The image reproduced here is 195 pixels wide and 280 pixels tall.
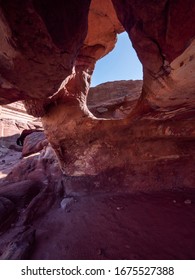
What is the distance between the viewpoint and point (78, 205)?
2.74 metres

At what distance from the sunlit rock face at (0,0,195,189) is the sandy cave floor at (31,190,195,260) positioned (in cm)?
43

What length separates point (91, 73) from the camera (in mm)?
3279

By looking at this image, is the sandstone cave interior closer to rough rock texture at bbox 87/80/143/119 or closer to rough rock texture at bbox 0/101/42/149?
rough rock texture at bbox 87/80/143/119

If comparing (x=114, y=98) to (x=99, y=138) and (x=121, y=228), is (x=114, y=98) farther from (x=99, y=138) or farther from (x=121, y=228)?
(x=121, y=228)

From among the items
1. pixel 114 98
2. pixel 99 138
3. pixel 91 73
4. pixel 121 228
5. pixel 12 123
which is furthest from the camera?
pixel 114 98

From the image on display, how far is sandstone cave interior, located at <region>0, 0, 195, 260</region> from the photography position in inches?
46.3

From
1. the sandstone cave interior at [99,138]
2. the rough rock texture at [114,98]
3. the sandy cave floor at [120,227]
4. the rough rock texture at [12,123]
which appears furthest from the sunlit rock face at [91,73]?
the rough rock texture at [12,123]

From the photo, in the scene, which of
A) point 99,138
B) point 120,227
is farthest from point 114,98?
point 120,227

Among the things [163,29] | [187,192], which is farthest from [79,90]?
[187,192]

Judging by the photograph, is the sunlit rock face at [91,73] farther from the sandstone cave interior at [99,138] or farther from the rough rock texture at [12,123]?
the rough rock texture at [12,123]

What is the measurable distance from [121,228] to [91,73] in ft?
8.88

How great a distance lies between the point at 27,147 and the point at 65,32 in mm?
5385

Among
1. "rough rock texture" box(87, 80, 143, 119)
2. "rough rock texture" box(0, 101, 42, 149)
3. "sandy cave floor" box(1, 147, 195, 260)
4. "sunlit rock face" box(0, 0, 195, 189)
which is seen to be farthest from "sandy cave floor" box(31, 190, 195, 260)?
"rough rock texture" box(0, 101, 42, 149)

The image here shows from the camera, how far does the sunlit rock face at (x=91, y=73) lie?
1119 mm
